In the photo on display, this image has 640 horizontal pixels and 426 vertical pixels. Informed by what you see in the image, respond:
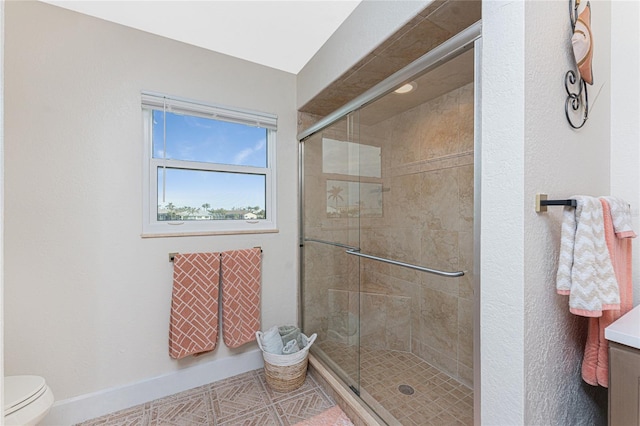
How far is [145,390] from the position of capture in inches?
68.9

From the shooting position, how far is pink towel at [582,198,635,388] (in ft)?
3.09

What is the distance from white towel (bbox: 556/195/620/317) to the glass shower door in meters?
1.21

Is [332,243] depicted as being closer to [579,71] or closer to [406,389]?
[406,389]

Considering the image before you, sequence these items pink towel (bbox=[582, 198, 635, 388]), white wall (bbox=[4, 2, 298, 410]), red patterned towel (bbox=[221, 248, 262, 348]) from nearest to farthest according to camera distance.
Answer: pink towel (bbox=[582, 198, 635, 388]), white wall (bbox=[4, 2, 298, 410]), red patterned towel (bbox=[221, 248, 262, 348])

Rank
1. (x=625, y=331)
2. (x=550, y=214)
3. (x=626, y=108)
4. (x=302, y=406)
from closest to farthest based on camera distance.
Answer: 1. (x=625, y=331)
2. (x=550, y=214)
3. (x=626, y=108)
4. (x=302, y=406)

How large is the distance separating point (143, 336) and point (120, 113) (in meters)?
1.41

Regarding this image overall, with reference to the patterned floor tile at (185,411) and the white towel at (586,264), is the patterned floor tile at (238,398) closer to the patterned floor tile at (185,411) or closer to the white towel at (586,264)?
the patterned floor tile at (185,411)

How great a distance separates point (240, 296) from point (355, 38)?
183cm

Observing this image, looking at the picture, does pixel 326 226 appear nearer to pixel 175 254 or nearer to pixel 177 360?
pixel 175 254

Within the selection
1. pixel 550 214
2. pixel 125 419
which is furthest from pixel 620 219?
pixel 125 419

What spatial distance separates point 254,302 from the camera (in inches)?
80.4

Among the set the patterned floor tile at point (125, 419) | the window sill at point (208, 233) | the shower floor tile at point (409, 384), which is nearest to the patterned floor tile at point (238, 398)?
the patterned floor tile at point (125, 419)

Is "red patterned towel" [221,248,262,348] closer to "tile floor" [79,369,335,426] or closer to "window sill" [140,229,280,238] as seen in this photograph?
"window sill" [140,229,280,238]

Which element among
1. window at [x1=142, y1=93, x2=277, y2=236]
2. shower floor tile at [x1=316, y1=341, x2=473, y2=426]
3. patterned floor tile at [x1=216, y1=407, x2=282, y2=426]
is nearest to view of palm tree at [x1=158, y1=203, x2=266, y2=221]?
window at [x1=142, y1=93, x2=277, y2=236]
